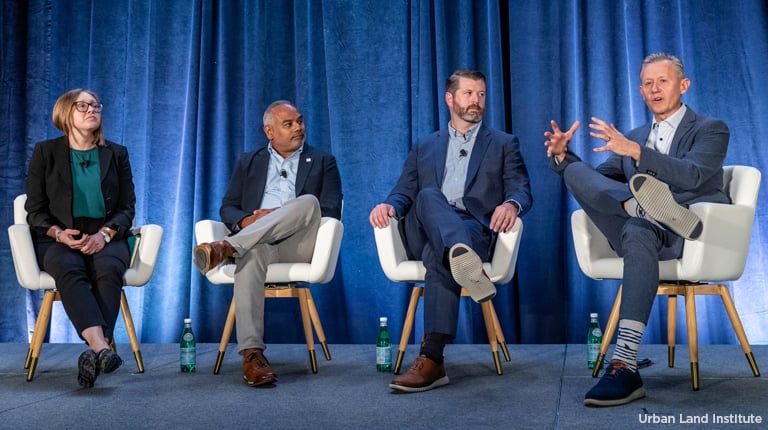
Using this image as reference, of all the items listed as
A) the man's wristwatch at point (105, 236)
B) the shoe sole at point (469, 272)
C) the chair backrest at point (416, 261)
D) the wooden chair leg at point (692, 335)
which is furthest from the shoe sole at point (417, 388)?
the man's wristwatch at point (105, 236)

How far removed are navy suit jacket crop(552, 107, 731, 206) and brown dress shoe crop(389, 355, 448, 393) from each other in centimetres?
85

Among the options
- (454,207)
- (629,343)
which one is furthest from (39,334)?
(629,343)

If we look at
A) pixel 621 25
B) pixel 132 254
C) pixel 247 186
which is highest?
pixel 621 25

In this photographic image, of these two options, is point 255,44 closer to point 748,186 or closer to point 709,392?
point 748,186

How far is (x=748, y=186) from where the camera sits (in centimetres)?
278

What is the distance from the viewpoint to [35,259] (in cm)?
319

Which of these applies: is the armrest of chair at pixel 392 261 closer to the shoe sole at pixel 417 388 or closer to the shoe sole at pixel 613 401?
the shoe sole at pixel 417 388

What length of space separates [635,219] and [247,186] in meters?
1.75

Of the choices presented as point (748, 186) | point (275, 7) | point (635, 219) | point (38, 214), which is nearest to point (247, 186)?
point (38, 214)

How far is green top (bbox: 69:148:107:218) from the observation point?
3.32m

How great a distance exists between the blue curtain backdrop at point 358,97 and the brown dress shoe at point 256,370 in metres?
1.52

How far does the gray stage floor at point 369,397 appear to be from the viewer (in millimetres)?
2152

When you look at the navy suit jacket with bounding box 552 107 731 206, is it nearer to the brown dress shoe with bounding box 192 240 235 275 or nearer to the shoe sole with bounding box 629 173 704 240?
the shoe sole with bounding box 629 173 704 240

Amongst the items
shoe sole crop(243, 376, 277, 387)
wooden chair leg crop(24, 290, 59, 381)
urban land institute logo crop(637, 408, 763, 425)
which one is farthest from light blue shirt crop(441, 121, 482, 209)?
wooden chair leg crop(24, 290, 59, 381)
